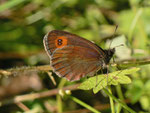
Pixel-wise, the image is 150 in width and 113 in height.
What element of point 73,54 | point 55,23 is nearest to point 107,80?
point 73,54

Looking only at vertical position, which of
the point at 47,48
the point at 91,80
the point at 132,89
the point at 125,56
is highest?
the point at 47,48

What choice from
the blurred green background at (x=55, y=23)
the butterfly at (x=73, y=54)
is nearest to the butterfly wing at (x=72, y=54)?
the butterfly at (x=73, y=54)

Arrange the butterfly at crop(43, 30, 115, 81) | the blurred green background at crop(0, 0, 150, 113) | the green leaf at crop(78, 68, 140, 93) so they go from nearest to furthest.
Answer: the green leaf at crop(78, 68, 140, 93)
the butterfly at crop(43, 30, 115, 81)
the blurred green background at crop(0, 0, 150, 113)

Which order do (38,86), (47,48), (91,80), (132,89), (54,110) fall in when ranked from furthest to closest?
(38,86)
(54,110)
(132,89)
(47,48)
(91,80)

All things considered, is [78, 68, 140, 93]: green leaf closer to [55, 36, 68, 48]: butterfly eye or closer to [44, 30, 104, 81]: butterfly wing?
[44, 30, 104, 81]: butterfly wing

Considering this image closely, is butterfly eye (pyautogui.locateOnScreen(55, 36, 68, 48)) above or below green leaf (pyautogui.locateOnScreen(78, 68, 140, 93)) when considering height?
above

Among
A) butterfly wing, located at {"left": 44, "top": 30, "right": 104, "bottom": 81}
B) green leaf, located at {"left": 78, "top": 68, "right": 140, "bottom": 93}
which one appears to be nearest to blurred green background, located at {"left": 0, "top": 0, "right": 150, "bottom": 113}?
butterfly wing, located at {"left": 44, "top": 30, "right": 104, "bottom": 81}

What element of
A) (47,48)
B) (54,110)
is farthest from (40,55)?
(47,48)

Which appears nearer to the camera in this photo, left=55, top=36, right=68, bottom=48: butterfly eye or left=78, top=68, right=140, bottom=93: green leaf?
left=78, top=68, right=140, bottom=93: green leaf

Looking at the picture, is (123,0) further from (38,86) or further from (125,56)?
(38,86)
